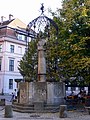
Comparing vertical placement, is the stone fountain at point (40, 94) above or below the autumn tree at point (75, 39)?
below

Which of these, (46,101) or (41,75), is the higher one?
(41,75)

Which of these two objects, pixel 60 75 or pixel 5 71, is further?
pixel 5 71

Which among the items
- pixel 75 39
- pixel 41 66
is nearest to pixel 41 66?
pixel 41 66

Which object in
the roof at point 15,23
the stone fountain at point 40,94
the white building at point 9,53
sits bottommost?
the stone fountain at point 40,94

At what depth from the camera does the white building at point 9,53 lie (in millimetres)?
54969

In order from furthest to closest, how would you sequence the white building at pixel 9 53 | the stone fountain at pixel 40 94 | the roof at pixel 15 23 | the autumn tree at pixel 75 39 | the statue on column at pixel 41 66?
the roof at pixel 15 23
the white building at pixel 9 53
the autumn tree at pixel 75 39
the statue on column at pixel 41 66
the stone fountain at pixel 40 94

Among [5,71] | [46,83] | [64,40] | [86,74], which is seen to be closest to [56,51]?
[64,40]

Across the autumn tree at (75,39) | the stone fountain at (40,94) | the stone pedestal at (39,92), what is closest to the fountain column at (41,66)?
the stone fountain at (40,94)

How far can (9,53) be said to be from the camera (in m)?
56.5

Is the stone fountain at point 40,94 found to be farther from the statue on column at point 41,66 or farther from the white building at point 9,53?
the white building at point 9,53

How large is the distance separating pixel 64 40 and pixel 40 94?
554 centimetres

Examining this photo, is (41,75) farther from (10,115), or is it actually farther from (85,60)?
(10,115)

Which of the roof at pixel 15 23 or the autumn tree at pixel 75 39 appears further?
the roof at pixel 15 23

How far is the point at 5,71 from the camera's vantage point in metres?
55.1
